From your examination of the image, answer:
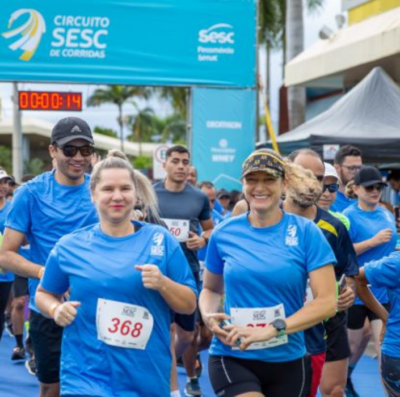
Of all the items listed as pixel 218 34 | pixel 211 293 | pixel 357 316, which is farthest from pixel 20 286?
pixel 218 34

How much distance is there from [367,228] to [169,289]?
176 inches

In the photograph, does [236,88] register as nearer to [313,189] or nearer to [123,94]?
[313,189]

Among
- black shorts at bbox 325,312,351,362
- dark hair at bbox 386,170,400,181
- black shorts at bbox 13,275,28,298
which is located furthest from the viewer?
dark hair at bbox 386,170,400,181

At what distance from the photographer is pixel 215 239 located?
208 inches

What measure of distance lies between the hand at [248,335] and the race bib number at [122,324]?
46 cm

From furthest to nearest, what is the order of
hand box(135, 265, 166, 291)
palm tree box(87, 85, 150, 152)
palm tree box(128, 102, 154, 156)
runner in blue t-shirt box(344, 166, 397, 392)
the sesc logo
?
palm tree box(128, 102, 154, 156)
palm tree box(87, 85, 150, 152)
the sesc logo
runner in blue t-shirt box(344, 166, 397, 392)
hand box(135, 265, 166, 291)

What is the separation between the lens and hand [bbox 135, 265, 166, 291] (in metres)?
4.47

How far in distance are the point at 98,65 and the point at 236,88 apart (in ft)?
→ 9.25

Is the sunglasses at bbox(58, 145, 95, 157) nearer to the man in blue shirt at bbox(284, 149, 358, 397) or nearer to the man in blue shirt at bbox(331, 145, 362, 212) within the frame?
the man in blue shirt at bbox(284, 149, 358, 397)

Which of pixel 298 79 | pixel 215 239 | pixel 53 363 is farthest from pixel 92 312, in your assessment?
pixel 298 79

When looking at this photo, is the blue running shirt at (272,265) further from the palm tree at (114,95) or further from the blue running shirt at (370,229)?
the palm tree at (114,95)

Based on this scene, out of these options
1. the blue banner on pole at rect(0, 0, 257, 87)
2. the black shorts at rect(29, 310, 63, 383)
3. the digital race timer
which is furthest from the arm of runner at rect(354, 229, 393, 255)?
the blue banner on pole at rect(0, 0, 257, 87)

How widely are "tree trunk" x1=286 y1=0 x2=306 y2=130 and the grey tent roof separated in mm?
10020

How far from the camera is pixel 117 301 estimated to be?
4629mm
